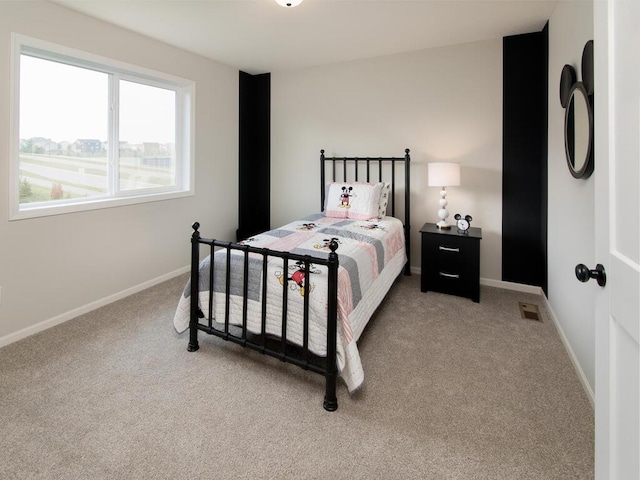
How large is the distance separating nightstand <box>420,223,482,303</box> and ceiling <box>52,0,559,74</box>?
180cm

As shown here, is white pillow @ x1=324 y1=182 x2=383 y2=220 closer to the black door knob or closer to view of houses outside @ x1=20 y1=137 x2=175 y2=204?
view of houses outside @ x1=20 y1=137 x2=175 y2=204

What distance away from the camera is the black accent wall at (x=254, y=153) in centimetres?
463

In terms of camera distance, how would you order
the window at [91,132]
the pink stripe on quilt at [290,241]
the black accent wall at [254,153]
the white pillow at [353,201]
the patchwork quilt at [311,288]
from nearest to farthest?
the patchwork quilt at [311,288], the pink stripe on quilt at [290,241], the window at [91,132], the white pillow at [353,201], the black accent wall at [254,153]

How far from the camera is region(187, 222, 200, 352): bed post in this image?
2311 mm

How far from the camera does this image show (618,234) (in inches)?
36.5

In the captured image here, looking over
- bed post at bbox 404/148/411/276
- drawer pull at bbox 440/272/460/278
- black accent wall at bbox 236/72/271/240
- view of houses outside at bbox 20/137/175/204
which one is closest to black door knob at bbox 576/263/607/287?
drawer pull at bbox 440/272/460/278

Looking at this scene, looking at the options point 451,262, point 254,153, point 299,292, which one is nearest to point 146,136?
point 254,153

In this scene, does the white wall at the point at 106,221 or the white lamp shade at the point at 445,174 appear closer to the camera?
the white wall at the point at 106,221

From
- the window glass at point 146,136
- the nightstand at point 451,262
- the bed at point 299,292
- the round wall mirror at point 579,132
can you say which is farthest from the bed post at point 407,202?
the window glass at point 146,136

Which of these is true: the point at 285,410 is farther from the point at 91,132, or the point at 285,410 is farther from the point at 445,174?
the point at 91,132

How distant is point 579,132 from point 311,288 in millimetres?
1833

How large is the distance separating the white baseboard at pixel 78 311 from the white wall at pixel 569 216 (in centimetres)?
355

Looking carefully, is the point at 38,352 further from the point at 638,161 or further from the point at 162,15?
the point at 638,161

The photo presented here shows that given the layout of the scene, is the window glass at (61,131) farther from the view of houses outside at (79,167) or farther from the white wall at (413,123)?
the white wall at (413,123)
